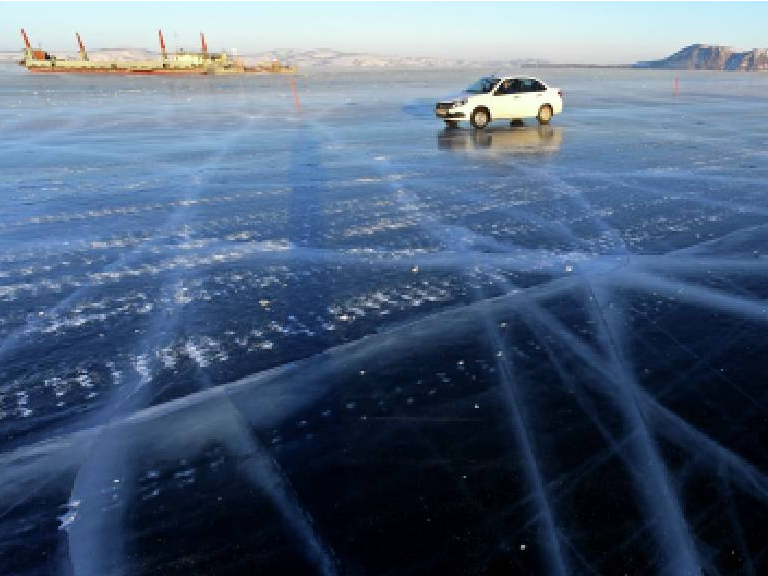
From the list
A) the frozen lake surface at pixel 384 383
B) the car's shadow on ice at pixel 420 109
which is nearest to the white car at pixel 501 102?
the car's shadow on ice at pixel 420 109

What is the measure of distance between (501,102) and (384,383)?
1623cm

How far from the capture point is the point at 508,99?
1819 centimetres

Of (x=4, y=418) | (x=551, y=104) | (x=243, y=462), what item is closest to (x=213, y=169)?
(x=4, y=418)

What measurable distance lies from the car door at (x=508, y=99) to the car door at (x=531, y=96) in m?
0.14

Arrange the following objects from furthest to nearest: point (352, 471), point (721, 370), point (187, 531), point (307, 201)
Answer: point (307, 201)
point (721, 370)
point (352, 471)
point (187, 531)

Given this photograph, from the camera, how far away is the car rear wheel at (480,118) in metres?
18.0

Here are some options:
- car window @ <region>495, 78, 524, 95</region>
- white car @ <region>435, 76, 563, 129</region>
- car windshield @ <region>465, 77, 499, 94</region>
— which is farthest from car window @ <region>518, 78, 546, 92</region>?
car windshield @ <region>465, 77, 499, 94</region>

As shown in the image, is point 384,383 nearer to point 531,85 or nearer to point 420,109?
point 531,85

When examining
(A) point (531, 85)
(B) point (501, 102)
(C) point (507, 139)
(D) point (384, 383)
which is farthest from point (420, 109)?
(D) point (384, 383)

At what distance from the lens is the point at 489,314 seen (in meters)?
5.21

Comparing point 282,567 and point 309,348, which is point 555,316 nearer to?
point 309,348

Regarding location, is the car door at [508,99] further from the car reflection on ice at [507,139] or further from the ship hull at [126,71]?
the ship hull at [126,71]

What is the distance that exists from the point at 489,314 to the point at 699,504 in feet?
8.36

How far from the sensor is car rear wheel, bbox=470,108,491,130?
18.0 meters
